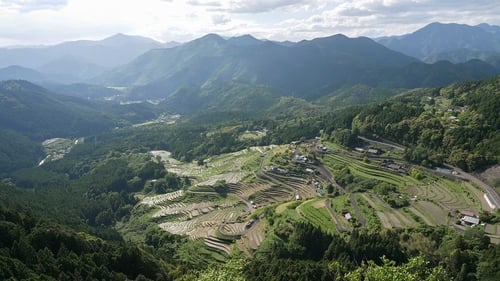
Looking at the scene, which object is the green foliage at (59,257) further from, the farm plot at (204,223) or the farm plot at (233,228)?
the farm plot at (204,223)

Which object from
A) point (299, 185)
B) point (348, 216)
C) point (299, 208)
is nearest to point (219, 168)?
point (299, 185)

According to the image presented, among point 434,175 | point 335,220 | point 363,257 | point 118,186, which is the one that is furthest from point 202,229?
point 118,186

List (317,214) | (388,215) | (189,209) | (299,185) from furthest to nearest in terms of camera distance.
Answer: (189,209) < (299,185) < (317,214) < (388,215)

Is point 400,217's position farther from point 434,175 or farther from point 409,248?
→ point 434,175

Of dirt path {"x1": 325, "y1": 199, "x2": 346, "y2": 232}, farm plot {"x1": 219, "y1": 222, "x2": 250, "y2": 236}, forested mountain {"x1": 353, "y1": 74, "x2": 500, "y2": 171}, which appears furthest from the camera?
forested mountain {"x1": 353, "y1": 74, "x2": 500, "y2": 171}

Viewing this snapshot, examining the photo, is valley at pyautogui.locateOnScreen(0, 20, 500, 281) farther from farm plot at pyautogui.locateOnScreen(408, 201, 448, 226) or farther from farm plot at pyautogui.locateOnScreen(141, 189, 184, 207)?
farm plot at pyautogui.locateOnScreen(141, 189, 184, 207)

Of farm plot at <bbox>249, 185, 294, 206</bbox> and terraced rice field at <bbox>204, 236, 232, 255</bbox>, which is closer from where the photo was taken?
terraced rice field at <bbox>204, 236, 232, 255</bbox>

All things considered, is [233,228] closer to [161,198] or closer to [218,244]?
[218,244]

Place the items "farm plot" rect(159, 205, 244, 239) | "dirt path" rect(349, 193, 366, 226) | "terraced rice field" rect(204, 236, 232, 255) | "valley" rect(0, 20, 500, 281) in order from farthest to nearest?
"farm plot" rect(159, 205, 244, 239) → "terraced rice field" rect(204, 236, 232, 255) → "dirt path" rect(349, 193, 366, 226) → "valley" rect(0, 20, 500, 281)

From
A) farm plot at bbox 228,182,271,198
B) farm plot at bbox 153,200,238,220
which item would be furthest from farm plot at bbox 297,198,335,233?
farm plot at bbox 153,200,238,220
